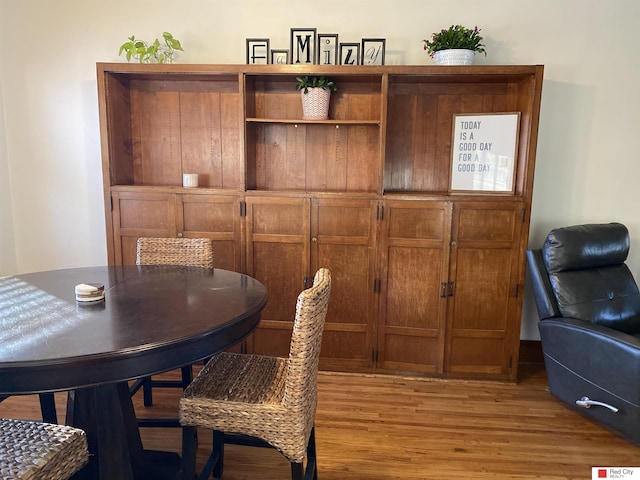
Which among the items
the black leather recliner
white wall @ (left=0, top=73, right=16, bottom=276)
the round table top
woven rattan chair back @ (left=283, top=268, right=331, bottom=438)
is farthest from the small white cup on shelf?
the black leather recliner

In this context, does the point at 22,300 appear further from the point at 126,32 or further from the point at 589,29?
the point at 589,29

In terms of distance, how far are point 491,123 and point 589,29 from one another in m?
0.93

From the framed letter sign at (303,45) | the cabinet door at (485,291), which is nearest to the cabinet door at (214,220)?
the framed letter sign at (303,45)

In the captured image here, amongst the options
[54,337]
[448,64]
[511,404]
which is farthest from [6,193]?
[511,404]

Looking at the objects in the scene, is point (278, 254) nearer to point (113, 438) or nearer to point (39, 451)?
point (113, 438)

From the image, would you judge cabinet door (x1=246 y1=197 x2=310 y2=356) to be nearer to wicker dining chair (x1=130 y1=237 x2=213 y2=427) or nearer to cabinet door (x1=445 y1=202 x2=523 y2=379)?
wicker dining chair (x1=130 y1=237 x2=213 y2=427)

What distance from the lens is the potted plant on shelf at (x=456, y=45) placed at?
8.52ft

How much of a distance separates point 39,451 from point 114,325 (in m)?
0.40

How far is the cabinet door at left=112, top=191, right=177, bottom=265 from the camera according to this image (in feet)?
9.29

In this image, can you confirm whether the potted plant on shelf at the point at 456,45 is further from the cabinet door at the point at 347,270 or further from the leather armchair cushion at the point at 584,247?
the leather armchair cushion at the point at 584,247

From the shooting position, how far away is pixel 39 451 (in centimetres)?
128

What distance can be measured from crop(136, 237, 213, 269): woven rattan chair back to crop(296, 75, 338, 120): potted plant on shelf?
1.08 meters

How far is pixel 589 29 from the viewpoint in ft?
9.25

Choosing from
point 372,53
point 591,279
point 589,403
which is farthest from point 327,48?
point 589,403
